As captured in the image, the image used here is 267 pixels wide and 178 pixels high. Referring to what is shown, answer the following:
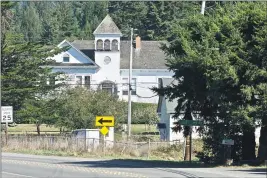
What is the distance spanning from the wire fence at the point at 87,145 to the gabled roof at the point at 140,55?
3603cm

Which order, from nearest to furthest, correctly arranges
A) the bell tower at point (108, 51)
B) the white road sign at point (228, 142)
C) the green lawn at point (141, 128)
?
the white road sign at point (228, 142) → the green lawn at point (141, 128) → the bell tower at point (108, 51)

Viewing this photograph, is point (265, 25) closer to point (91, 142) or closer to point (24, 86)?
point (91, 142)

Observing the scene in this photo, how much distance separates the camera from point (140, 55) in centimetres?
9456

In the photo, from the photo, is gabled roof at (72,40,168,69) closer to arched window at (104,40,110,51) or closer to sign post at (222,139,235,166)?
arched window at (104,40,110,51)

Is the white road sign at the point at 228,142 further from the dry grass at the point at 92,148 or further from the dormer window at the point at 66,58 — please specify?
the dormer window at the point at 66,58

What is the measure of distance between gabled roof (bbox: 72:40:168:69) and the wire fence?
36025 mm

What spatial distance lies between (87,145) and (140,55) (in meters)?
43.1

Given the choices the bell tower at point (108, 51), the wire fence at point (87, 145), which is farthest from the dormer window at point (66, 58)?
the wire fence at point (87, 145)

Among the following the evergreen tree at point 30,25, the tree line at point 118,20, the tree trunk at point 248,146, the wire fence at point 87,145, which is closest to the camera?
the tree trunk at point 248,146

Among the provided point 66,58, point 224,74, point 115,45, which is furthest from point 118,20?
point 224,74

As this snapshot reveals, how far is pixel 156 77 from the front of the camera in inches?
3671

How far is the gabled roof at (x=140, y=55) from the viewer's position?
92.9m

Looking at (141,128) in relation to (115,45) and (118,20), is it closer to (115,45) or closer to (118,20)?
(115,45)

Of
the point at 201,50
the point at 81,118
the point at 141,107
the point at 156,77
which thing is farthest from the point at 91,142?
the point at 156,77
